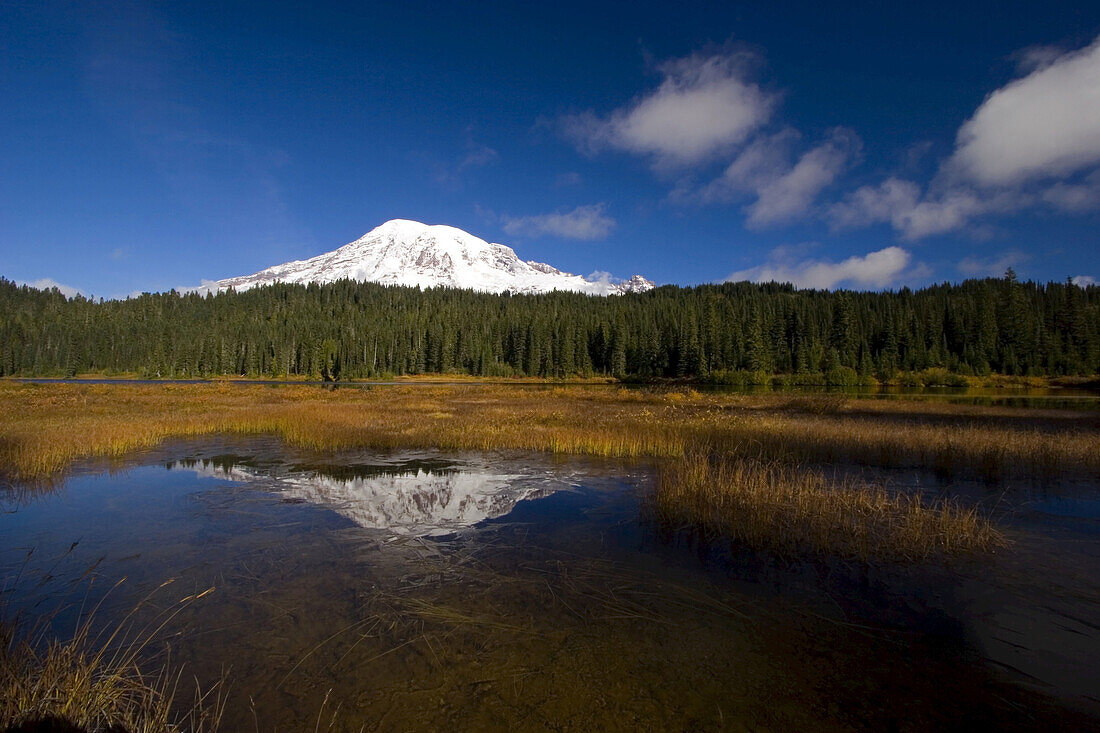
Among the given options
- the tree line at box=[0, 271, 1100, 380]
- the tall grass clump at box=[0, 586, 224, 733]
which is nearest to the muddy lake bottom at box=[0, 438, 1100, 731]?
the tall grass clump at box=[0, 586, 224, 733]

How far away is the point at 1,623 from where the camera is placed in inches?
236

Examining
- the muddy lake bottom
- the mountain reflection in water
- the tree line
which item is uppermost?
the tree line

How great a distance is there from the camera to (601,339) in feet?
405

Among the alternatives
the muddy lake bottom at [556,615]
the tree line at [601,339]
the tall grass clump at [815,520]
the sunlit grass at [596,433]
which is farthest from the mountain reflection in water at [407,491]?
the tree line at [601,339]

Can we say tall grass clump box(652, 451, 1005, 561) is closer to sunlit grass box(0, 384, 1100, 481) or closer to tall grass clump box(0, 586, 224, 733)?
sunlit grass box(0, 384, 1100, 481)

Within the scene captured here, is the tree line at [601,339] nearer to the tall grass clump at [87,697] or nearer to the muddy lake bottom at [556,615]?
the muddy lake bottom at [556,615]

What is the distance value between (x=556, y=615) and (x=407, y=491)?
8332 millimetres

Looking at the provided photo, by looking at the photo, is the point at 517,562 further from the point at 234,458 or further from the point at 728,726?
the point at 234,458

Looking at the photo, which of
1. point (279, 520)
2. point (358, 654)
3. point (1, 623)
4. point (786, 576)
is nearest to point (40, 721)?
point (358, 654)

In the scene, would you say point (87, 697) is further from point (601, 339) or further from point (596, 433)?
point (601, 339)

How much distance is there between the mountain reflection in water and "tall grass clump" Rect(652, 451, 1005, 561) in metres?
4.31

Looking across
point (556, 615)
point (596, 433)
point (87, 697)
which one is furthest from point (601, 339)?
point (87, 697)

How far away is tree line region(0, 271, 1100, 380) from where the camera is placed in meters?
95.4

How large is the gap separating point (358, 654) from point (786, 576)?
702 cm
